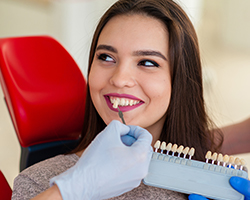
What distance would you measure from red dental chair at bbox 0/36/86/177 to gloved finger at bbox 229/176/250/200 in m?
0.75

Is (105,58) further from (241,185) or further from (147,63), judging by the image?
(241,185)

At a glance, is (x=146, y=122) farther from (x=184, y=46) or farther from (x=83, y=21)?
(x=83, y=21)

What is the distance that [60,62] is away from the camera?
142 cm

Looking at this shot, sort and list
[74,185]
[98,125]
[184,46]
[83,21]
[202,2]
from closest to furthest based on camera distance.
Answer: [74,185] < [184,46] < [98,125] < [83,21] < [202,2]

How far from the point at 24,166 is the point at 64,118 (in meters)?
0.26

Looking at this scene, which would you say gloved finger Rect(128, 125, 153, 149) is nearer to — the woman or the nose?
the woman

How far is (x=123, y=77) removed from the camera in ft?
3.45

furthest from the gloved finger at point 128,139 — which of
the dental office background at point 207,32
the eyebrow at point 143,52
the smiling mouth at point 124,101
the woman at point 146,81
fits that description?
the dental office background at point 207,32

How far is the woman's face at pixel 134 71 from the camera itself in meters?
1.07

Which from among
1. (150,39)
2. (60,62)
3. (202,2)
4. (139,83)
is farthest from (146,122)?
(202,2)

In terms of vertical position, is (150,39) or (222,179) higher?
(150,39)

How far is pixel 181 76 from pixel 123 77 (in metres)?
0.23

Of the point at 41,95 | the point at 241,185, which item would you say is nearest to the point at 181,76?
the point at 241,185

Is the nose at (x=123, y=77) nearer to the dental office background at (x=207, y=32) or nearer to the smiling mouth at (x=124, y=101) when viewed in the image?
the smiling mouth at (x=124, y=101)
